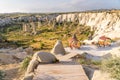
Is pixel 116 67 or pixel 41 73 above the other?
pixel 116 67

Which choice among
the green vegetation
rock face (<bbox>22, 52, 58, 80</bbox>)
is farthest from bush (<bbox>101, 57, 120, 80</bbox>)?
the green vegetation

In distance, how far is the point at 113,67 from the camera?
8359mm

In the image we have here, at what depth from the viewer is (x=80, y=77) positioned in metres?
10.5

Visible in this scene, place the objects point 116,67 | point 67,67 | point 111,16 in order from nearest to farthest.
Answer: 1. point 116,67
2. point 67,67
3. point 111,16

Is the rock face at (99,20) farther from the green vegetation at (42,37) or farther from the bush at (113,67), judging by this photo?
the bush at (113,67)

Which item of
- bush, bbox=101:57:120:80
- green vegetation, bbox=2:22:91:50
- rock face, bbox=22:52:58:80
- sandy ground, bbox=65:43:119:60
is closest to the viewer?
bush, bbox=101:57:120:80

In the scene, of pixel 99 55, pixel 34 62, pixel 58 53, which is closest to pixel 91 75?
pixel 34 62

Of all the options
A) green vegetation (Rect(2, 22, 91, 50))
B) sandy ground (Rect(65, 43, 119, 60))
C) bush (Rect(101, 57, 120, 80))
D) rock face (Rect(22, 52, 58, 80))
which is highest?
bush (Rect(101, 57, 120, 80))

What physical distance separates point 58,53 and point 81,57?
170 cm

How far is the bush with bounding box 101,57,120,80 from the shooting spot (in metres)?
8.23

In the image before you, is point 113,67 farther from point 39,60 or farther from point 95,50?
point 95,50

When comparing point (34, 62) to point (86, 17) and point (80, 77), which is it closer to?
point (80, 77)

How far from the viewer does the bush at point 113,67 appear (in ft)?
27.0

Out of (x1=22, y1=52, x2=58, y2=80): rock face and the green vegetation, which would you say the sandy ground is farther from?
the green vegetation
